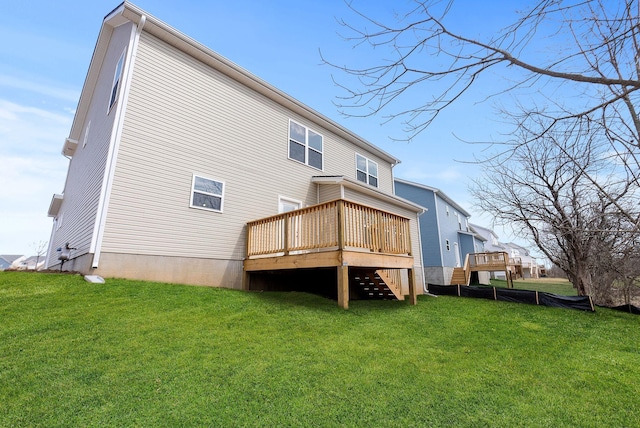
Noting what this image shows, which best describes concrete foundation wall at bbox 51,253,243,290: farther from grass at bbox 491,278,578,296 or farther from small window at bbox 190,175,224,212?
grass at bbox 491,278,578,296

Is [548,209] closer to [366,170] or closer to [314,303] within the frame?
[366,170]

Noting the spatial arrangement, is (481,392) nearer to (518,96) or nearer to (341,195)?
(518,96)

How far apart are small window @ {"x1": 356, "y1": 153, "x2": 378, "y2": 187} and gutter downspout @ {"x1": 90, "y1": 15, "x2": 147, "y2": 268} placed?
8.95m

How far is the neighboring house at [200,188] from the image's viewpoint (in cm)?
680

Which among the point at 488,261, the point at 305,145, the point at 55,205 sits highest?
the point at 305,145

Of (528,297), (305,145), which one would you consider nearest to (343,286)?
(305,145)

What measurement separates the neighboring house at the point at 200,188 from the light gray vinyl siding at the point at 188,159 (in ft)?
0.10

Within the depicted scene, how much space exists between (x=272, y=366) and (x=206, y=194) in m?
5.70

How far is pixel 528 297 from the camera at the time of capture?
9.35 meters

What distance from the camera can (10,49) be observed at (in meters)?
9.13

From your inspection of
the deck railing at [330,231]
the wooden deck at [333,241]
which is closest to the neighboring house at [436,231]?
the wooden deck at [333,241]

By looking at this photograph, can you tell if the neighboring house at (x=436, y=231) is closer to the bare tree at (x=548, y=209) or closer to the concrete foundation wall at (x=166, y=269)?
the bare tree at (x=548, y=209)

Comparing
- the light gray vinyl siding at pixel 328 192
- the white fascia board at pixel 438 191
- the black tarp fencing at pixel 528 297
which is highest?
the white fascia board at pixel 438 191

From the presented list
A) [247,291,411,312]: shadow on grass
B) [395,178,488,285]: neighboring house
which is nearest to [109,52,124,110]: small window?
[247,291,411,312]: shadow on grass
